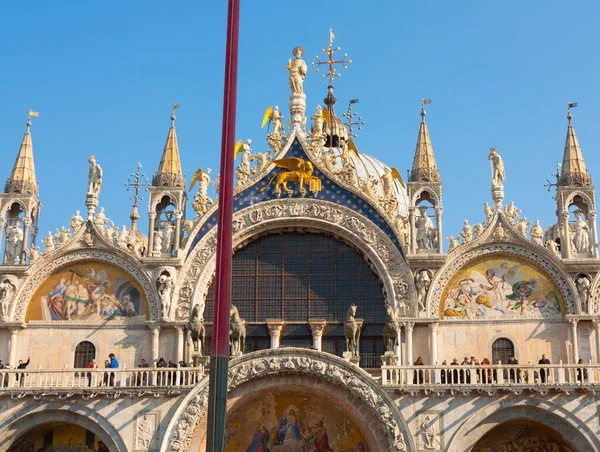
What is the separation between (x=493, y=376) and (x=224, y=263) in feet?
38.4

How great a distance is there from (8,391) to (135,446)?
3.66m

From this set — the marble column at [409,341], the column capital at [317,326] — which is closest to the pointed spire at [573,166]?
the marble column at [409,341]

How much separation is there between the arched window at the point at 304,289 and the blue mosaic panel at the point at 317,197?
1.12 m

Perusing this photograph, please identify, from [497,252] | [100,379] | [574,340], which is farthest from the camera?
[497,252]

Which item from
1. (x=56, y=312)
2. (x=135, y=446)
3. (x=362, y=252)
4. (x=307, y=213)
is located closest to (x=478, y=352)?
(x=362, y=252)

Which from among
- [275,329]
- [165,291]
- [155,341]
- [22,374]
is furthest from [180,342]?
[22,374]

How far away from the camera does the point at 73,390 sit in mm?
28203

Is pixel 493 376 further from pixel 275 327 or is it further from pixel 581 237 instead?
pixel 275 327

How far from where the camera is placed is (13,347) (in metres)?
30.5

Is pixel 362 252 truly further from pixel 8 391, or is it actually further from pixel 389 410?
pixel 8 391

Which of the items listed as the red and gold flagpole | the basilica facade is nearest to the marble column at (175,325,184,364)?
the basilica facade

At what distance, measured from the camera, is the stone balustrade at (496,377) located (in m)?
27.5

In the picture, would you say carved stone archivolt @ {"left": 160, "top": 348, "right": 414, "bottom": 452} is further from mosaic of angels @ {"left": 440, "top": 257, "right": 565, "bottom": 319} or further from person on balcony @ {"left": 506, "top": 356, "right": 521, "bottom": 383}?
mosaic of angels @ {"left": 440, "top": 257, "right": 565, "bottom": 319}

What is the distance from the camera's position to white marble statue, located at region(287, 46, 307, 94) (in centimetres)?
3297
